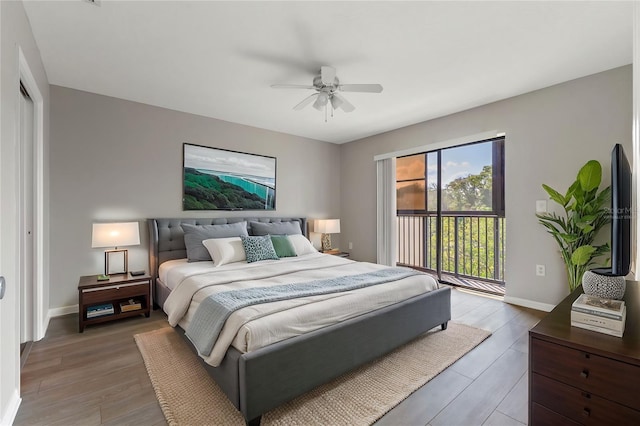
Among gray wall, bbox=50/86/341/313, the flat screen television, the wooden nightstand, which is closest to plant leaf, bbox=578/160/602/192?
the flat screen television

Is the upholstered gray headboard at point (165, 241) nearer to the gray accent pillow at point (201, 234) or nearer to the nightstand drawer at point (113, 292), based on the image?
the gray accent pillow at point (201, 234)

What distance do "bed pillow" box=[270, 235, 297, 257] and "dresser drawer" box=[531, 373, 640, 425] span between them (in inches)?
112

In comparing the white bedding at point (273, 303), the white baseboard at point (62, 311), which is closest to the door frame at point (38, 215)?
the white baseboard at point (62, 311)

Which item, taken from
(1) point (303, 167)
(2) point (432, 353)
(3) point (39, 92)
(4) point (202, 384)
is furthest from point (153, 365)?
(1) point (303, 167)

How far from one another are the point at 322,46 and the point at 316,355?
2.31 meters

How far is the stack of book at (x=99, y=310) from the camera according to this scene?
284cm

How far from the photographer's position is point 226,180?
4.21 m

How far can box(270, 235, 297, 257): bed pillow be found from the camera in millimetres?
3670

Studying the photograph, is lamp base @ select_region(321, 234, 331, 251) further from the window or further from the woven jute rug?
the woven jute rug

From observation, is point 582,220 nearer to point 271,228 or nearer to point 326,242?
point 326,242

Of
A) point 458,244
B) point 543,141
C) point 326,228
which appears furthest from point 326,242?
point 543,141

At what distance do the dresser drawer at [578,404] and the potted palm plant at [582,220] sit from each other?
2211 mm

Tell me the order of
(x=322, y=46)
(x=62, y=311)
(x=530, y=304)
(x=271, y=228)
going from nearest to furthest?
(x=322, y=46)
(x=62, y=311)
(x=530, y=304)
(x=271, y=228)

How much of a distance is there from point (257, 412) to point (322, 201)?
4125 mm
